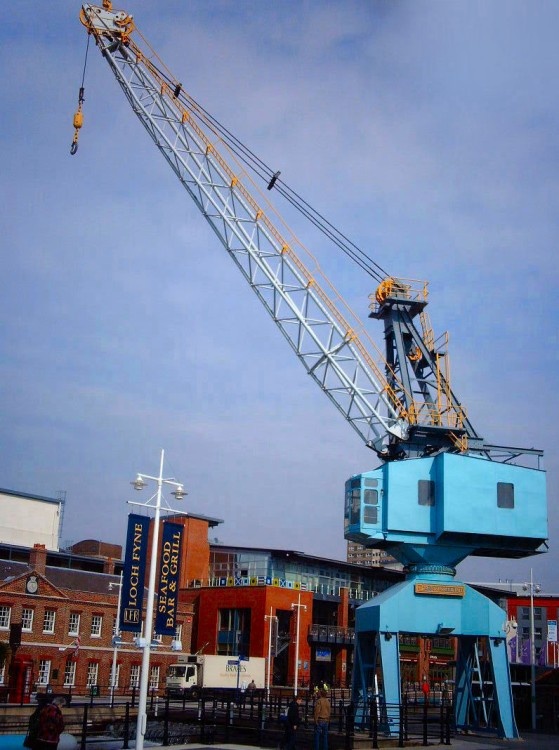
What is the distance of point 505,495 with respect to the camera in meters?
37.0

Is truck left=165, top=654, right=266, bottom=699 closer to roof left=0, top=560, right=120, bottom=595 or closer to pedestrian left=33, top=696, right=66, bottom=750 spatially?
roof left=0, top=560, right=120, bottom=595

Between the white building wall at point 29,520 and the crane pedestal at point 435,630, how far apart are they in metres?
47.1

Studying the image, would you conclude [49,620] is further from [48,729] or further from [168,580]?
[48,729]

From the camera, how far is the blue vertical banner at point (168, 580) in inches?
1093

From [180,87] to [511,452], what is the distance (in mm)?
24668

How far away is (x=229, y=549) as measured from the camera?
7844 centimetres

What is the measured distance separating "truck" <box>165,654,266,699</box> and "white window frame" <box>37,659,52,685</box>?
742 centimetres

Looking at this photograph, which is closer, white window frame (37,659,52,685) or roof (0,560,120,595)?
white window frame (37,659,52,685)

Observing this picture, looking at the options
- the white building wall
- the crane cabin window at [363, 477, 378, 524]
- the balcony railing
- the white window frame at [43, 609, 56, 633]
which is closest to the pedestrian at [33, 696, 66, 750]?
the crane cabin window at [363, 477, 378, 524]

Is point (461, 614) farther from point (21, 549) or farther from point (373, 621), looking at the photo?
point (21, 549)

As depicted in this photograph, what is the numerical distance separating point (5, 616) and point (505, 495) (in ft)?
109

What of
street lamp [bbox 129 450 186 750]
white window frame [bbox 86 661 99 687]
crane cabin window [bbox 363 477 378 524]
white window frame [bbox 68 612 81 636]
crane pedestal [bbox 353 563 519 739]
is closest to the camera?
street lamp [bbox 129 450 186 750]

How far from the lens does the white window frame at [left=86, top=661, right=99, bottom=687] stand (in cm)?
5703

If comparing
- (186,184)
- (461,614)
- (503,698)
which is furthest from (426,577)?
(186,184)
